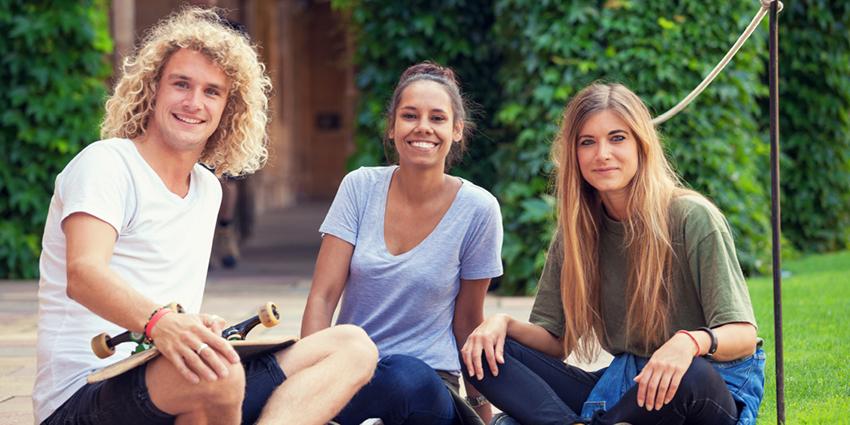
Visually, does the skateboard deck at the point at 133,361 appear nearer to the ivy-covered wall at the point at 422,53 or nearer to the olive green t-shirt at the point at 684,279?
the olive green t-shirt at the point at 684,279

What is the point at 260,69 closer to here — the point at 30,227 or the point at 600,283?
the point at 600,283

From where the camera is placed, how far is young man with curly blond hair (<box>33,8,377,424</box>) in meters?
2.45

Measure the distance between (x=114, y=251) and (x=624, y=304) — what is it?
130 cm

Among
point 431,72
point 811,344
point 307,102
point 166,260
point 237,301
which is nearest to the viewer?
point 166,260

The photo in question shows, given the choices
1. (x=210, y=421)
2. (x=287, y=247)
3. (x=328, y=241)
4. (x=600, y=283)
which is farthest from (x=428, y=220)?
(x=287, y=247)

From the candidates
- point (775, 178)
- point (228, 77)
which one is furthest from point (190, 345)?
point (775, 178)

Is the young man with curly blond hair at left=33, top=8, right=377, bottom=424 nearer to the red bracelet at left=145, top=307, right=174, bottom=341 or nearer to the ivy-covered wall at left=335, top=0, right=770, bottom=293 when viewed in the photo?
the red bracelet at left=145, top=307, right=174, bottom=341

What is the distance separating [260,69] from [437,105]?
51 cm

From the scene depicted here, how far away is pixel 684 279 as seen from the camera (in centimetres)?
298

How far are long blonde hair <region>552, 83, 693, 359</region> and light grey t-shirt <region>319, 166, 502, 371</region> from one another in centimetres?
27

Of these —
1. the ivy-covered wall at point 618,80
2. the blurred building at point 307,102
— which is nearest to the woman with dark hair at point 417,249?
the ivy-covered wall at point 618,80

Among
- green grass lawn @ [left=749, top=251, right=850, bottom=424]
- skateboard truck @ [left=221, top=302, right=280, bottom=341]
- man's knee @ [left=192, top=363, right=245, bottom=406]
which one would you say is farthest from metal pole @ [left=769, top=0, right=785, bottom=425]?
man's knee @ [left=192, top=363, right=245, bottom=406]

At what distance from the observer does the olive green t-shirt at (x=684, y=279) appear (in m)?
2.84

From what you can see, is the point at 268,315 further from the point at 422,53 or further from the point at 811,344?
the point at 422,53
